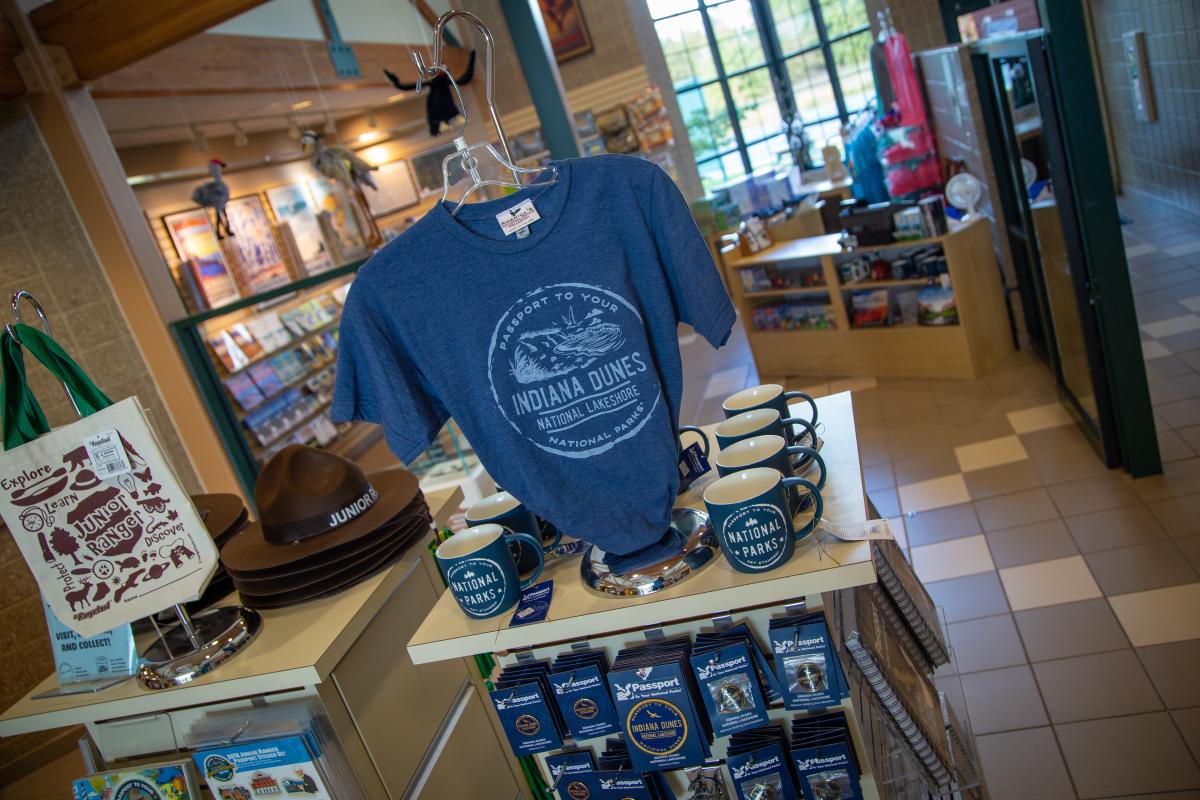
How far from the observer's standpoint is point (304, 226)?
24.6ft

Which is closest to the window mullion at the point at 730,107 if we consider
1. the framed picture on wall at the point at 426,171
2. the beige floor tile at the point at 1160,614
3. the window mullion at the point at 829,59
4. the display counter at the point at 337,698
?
the window mullion at the point at 829,59

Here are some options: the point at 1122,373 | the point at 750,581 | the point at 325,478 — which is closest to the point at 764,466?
the point at 750,581

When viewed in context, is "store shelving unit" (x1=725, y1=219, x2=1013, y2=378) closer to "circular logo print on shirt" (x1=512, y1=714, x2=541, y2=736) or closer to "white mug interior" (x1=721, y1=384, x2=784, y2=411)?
"white mug interior" (x1=721, y1=384, x2=784, y2=411)

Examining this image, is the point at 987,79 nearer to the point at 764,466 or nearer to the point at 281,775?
the point at 764,466

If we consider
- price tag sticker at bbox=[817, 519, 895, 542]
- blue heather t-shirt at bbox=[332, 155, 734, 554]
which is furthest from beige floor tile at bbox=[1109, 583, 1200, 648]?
blue heather t-shirt at bbox=[332, 155, 734, 554]

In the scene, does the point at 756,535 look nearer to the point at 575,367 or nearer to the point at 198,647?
the point at 575,367

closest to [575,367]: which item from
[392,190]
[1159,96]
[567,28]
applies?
[1159,96]

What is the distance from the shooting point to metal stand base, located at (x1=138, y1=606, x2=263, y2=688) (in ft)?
6.31

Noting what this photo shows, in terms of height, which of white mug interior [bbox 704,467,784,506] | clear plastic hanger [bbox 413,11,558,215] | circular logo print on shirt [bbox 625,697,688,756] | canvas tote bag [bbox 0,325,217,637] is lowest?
circular logo print on shirt [bbox 625,697,688,756]

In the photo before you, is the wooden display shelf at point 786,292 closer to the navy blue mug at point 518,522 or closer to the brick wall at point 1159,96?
the brick wall at point 1159,96

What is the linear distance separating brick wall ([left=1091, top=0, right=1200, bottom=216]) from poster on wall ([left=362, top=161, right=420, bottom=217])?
6.53m

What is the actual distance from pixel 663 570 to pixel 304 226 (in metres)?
6.69

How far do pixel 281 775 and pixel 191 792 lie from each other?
0.23 m

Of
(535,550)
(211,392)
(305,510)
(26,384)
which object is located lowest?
(535,550)
